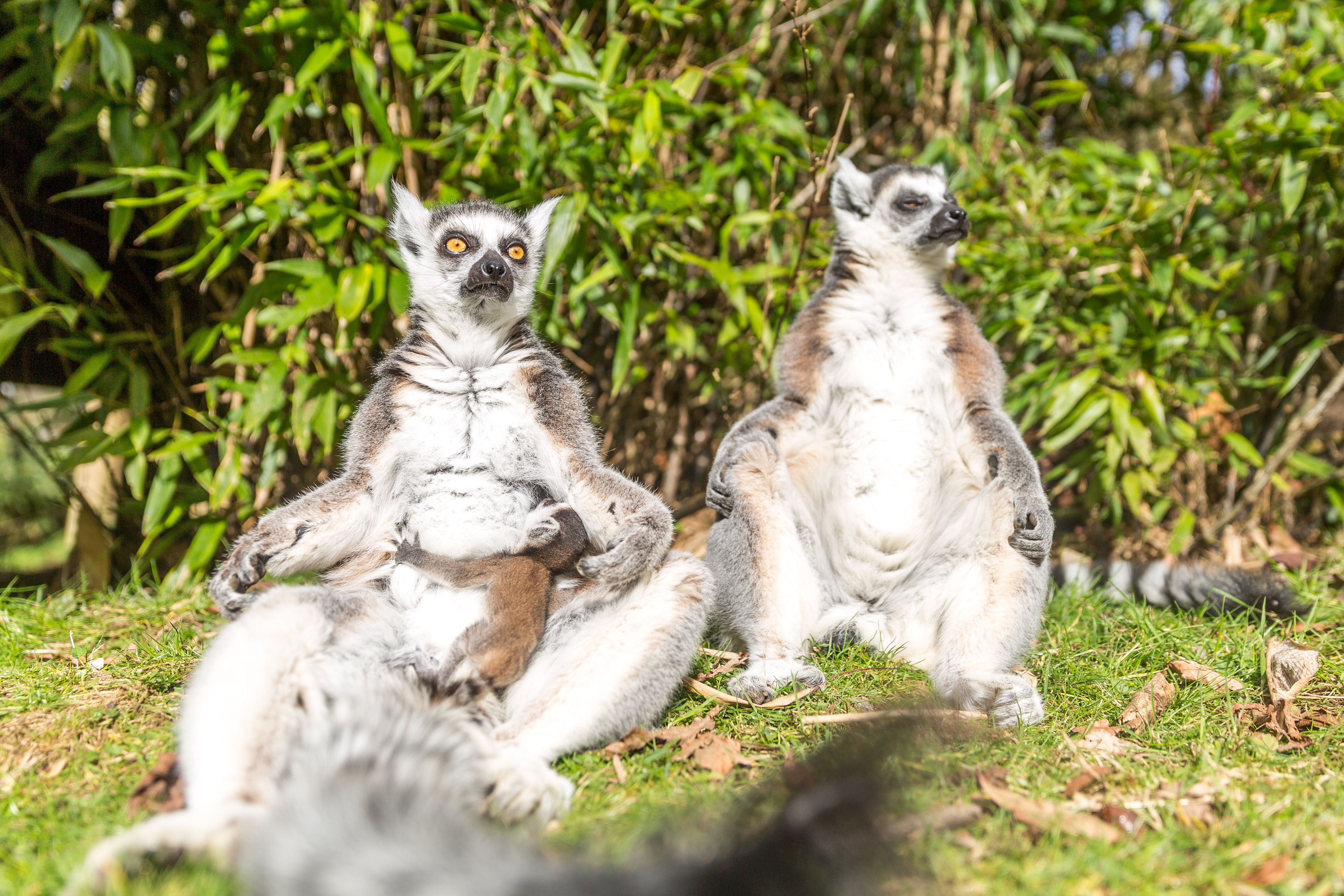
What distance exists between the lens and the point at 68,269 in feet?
11.8

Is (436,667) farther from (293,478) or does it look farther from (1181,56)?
(1181,56)

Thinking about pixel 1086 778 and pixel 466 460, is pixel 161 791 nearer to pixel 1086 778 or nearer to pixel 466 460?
pixel 466 460

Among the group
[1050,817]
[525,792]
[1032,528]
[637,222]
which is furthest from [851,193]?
[525,792]

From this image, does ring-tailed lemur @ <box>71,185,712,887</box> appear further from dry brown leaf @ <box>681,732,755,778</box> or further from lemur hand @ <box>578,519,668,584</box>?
→ dry brown leaf @ <box>681,732,755,778</box>

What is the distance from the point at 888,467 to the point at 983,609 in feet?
1.91

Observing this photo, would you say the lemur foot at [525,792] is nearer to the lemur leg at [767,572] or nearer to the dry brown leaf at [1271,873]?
the lemur leg at [767,572]

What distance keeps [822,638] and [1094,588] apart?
4.98 ft

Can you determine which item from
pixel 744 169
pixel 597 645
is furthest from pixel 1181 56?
pixel 597 645

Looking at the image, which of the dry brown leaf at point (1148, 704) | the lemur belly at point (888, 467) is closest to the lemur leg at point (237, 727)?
the lemur belly at point (888, 467)

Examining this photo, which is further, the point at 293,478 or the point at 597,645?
the point at 293,478

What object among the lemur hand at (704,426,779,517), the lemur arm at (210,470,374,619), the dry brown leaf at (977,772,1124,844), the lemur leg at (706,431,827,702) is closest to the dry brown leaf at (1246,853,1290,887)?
the dry brown leaf at (977,772,1124,844)

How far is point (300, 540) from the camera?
2268 millimetres

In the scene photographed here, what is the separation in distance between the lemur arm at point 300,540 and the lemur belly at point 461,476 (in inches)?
4.2

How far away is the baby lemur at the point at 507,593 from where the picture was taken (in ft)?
6.82
